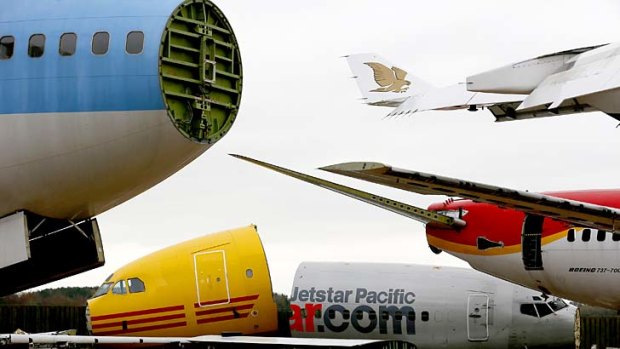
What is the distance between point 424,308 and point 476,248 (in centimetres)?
171

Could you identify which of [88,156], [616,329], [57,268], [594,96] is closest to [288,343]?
[57,268]

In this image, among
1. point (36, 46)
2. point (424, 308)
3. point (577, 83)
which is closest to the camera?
point (577, 83)

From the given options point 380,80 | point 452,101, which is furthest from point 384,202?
point 380,80

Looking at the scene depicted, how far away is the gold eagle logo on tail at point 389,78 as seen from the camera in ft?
132

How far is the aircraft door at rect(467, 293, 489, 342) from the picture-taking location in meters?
26.1

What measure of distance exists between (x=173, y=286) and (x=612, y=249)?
9.06 m

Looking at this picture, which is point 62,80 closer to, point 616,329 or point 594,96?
point 594,96

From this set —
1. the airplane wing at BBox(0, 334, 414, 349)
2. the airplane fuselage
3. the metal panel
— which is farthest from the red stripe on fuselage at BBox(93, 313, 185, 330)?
the metal panel

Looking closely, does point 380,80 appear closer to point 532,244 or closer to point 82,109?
point 532,244

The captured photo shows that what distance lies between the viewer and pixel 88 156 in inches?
626

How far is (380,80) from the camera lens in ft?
135

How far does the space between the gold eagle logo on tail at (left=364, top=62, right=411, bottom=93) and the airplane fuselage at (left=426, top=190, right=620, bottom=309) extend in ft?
44.3

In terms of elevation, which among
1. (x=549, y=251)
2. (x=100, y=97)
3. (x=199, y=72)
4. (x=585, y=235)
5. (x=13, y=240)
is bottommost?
(x=549, y=251)

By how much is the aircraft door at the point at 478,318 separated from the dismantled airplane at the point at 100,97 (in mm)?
11411
